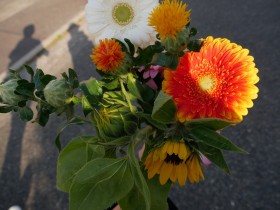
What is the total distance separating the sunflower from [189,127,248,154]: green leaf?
0.03 metres

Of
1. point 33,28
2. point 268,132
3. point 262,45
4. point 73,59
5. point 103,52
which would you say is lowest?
point 268,132

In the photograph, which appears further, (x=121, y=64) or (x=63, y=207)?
(x=63, y=207)

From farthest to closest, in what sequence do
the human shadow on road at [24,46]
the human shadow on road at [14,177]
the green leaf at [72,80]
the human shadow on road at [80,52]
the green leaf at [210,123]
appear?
the human shadow on road at [24,46] < the human shadow on road at [80,52] < the human shadow on road at [14,177] < the green leaf at [72,80] < the green leaf at [210,123]

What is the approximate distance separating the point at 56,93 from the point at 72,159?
197 millimetres

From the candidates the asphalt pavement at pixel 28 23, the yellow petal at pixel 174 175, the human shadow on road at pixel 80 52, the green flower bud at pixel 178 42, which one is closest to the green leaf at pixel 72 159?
the yellow petal at pixel 174 175

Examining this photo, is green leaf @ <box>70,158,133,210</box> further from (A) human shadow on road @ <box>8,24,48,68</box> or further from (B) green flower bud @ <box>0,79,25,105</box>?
(A) human shadow on road @ <box>8,24,48,68</box>

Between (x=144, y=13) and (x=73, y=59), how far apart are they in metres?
2.55

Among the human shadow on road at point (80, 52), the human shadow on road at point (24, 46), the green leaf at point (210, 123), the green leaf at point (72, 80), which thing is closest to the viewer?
the green leaf at point (210, 123)

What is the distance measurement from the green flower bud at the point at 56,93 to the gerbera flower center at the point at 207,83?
0.79 feet

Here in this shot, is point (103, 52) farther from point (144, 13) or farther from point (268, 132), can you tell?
point (268, 132)

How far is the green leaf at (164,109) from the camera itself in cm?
48

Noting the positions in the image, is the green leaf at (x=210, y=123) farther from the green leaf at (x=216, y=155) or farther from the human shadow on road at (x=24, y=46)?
the human shadow on road at (x=24, y=46)

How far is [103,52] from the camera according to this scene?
0.52 m

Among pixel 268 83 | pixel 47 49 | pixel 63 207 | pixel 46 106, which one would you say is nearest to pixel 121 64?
pixel 46 106
